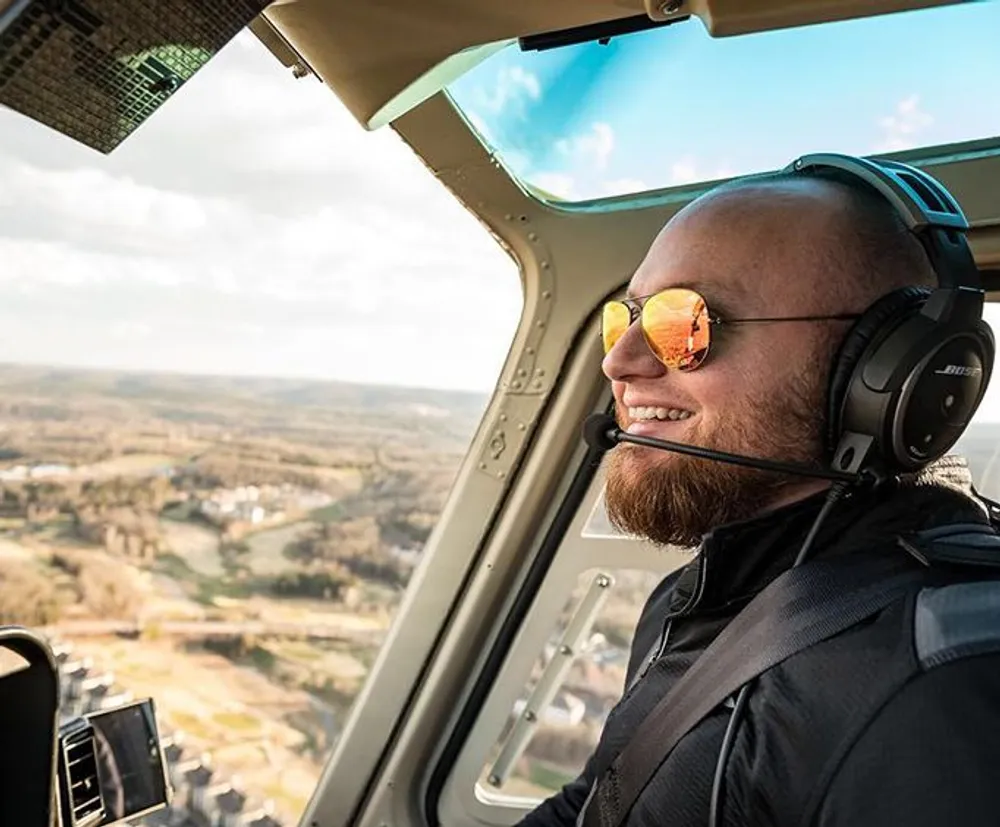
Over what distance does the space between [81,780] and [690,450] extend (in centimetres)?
108

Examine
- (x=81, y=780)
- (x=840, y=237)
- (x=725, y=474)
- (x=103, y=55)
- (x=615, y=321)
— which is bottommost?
(x=81, y=780)

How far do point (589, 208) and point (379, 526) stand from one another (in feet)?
3.06

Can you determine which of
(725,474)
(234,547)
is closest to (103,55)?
(725,474)

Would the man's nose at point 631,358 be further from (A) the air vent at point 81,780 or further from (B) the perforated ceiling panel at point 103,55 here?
(A) the air vent at point 81,780

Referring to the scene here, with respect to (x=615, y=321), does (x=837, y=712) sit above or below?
below

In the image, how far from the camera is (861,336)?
1.32 metres

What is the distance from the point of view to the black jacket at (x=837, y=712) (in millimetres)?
930

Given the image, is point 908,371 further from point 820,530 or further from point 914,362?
point 820,530

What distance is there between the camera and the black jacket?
93cm

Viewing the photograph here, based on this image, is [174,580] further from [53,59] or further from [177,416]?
[53,59]

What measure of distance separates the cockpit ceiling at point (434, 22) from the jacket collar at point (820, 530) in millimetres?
699

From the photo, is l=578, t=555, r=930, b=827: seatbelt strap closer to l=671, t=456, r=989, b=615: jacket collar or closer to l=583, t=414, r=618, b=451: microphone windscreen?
l=671, t=456, r=989, b=615: jacket collar

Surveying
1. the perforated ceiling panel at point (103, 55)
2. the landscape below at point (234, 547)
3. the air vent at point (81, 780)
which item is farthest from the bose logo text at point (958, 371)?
the air vent at point (81, 780)

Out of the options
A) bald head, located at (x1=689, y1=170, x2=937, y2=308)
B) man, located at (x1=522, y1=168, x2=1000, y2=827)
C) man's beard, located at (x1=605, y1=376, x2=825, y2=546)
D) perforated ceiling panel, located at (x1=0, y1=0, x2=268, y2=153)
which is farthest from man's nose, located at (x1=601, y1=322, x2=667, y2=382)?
perforated ceiling panel, located at (x1=0, y1=0, x2=268, y2=153)
